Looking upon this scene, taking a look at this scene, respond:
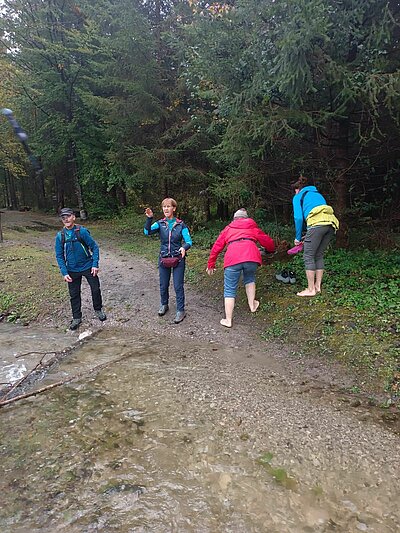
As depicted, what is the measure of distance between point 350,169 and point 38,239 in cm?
1317

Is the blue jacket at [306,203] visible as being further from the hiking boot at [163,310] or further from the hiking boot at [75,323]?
the hiking boot at [75,323]

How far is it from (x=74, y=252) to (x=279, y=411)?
4.23 metres

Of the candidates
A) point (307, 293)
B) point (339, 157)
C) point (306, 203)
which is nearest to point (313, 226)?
point (306, 203)

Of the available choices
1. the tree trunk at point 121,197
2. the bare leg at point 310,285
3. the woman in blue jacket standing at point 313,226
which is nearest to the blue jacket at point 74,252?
the woman in blue jacket standing at point 313,226

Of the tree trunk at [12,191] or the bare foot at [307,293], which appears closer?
the bare foot at [307,293]

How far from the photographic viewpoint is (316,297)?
634 cm

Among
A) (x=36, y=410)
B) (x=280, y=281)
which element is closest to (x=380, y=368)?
(x=280, y=281)

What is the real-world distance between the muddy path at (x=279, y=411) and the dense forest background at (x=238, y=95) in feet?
12.5

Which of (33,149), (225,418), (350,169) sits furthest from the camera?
(33,149)

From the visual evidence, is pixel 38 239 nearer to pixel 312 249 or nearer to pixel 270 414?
pixel 312 249

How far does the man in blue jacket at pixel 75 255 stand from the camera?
247 inches

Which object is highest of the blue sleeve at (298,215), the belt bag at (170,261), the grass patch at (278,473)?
the blue sleeve at (298,215)

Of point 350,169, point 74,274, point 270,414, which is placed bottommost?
point 270,414

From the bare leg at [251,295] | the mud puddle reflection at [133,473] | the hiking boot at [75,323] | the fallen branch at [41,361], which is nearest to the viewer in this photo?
the mud puddle reflection at [133,473]
